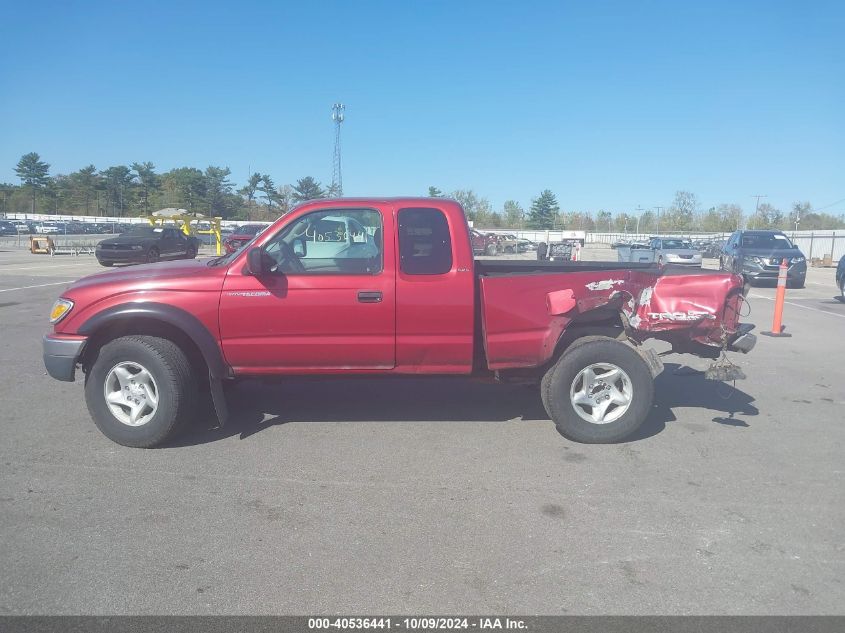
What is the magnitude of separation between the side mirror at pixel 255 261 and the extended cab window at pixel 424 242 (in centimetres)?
107

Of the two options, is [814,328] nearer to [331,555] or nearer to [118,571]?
[331,555]

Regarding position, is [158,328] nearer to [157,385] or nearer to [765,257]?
[157,385]

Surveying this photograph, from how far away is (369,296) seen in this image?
16.9 feet

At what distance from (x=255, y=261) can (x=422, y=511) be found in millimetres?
2239

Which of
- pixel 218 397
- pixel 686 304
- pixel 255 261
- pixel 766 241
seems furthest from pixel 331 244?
pixel 766 241

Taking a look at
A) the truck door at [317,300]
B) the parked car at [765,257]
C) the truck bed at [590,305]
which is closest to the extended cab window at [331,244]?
the truck door at [317,300]

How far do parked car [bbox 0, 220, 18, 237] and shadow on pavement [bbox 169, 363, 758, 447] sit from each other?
57970 millimetres

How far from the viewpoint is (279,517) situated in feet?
13.3

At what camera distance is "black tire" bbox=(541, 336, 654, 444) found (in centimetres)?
529

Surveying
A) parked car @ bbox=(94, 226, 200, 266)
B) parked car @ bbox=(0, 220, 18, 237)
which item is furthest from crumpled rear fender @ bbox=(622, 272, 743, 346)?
parked car @ bbox=(0, 220, 18, 237)

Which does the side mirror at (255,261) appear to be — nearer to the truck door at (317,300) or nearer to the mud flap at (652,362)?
the truck door at (317,300)

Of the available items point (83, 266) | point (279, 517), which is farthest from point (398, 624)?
point (83, 266)

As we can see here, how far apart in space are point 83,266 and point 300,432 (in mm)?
22381

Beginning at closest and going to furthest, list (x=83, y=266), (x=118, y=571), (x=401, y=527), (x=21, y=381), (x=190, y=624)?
(x=190, y=624), (x=118, y=571), (x=401, y=527), (x=21, y=381), (x=83, y=266)
